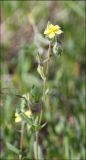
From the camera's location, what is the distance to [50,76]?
3.07 metres

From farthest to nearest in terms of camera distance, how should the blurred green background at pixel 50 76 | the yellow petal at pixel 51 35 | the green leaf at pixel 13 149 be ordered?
the blurred green background at pixel 50 76, the green leaf at pixel 13 149, the yellow petal at pixel 51 35

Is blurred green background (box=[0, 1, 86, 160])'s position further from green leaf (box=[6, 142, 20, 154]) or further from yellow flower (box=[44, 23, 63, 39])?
yellow flower (box=[44, 23, 63, 39])

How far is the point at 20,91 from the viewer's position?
2730 millimetres

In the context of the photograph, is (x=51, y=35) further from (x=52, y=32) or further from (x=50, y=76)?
(x=50, y=76)

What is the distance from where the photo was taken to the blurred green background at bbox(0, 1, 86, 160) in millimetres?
2312

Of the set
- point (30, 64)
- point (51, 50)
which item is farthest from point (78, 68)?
point (51, 50)

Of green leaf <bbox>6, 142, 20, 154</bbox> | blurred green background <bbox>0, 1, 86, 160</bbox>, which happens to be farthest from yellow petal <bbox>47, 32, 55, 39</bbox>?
green leaf <bbox>6, 142, 20, 154</bbox>

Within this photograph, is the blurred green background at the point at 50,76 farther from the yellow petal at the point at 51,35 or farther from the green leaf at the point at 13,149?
the yellow petal at the point at 51,35

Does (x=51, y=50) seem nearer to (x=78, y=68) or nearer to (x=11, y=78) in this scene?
(x=11, y=78)

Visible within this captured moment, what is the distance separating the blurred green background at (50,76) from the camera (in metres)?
2.31

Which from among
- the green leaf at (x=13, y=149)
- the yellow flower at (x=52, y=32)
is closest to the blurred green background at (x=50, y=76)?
the green leaf at (x=13, y=149)

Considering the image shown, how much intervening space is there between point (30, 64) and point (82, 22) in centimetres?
58

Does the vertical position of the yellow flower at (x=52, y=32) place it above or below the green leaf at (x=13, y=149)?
above

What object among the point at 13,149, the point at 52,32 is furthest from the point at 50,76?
the point at 52,32
